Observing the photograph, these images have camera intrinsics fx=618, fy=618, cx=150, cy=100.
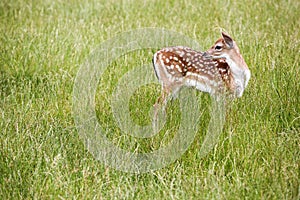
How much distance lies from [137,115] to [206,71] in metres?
0.68

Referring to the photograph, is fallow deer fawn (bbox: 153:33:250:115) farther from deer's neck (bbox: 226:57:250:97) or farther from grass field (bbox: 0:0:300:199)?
grass field (bbox: 0:0:300:199)

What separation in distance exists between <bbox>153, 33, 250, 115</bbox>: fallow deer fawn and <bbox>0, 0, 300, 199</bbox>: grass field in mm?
145

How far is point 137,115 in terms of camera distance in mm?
4633

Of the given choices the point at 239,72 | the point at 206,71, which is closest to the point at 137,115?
the point at 206,71

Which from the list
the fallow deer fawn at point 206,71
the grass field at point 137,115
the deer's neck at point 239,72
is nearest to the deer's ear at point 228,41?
the fallow deer fawn at point 206,71

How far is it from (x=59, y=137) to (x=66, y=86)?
113 centimetres

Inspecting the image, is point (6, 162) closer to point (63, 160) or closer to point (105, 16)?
point (63, 160)

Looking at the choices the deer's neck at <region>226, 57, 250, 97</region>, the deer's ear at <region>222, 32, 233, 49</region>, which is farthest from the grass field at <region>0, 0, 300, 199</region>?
the deer's ear at <region>222, 32, 233, 49</region>

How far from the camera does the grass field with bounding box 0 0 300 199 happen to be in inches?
144

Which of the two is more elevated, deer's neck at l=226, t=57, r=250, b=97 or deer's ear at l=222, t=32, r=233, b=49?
deer's ear at l=222, t=32, r=233, b=49

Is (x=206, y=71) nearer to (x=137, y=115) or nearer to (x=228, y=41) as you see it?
(x=228, y=41)

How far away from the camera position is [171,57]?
193 inches

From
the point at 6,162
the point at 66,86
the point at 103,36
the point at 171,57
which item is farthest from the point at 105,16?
the point at 6,162

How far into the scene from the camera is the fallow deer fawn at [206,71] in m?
4.84
